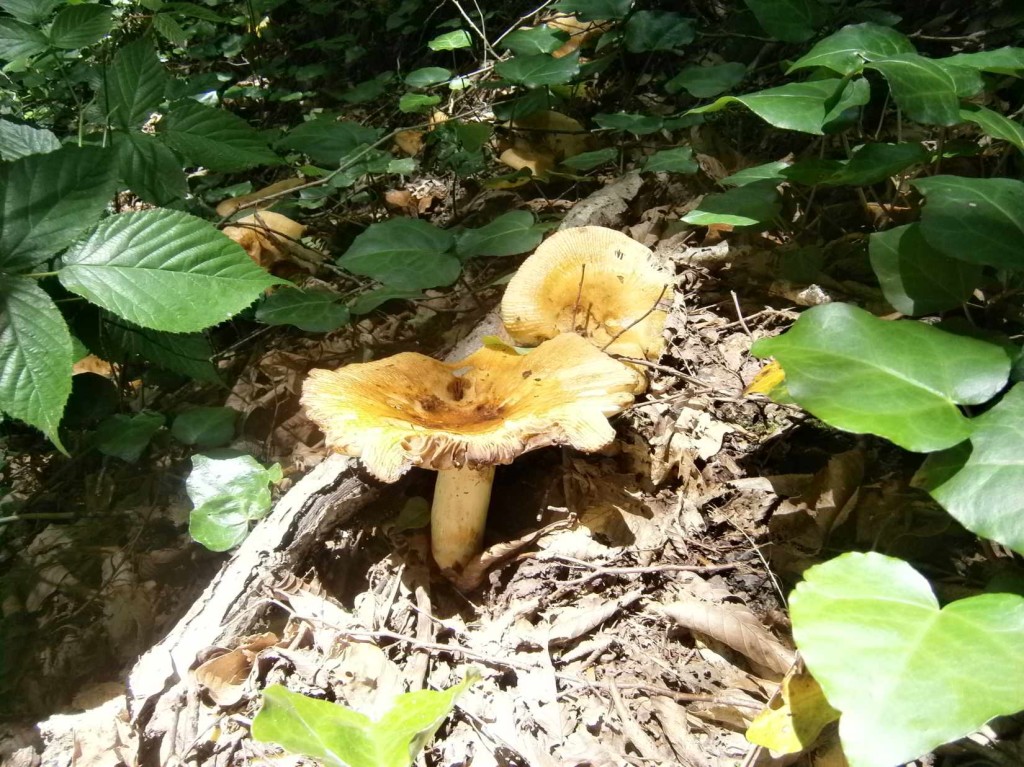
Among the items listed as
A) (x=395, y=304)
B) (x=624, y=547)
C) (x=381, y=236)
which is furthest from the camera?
(x=395, y=304)

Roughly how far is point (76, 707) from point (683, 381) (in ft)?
7.55

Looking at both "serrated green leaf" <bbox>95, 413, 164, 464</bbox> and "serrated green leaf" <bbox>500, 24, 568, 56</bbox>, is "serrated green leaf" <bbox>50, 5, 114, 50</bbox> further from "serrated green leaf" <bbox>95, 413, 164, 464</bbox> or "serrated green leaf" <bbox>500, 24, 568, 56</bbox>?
"serrated green leaf" <bbox>500, 24, 568, 56</bbox>

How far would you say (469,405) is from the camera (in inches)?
83.4

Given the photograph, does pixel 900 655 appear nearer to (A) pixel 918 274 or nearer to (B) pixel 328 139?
(A) pixel 918 274

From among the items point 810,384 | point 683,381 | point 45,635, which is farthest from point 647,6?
point 45,635

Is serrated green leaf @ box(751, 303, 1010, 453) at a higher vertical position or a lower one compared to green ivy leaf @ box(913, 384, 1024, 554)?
higher

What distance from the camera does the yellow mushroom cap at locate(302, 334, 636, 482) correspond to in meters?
1.69

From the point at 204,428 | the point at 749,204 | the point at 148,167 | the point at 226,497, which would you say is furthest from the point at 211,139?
the point at 749,204

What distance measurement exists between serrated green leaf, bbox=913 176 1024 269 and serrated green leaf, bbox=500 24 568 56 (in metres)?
2.40

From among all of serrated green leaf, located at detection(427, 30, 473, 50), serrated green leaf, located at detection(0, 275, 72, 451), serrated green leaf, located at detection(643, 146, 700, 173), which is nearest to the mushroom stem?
serrated green leaf, located at detection(0, 275, 72, 451)

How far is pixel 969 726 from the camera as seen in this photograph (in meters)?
0.92

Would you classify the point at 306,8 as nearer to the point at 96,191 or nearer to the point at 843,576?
the point at 96,191

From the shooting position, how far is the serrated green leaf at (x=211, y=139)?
2.44 metres

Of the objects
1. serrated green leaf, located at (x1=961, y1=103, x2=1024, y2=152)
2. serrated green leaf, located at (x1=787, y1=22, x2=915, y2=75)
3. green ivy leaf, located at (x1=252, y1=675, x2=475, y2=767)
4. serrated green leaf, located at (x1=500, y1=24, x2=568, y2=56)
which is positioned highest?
serrated green leaf, located at (x1=787, y1=22, x2=915, y2=75)
